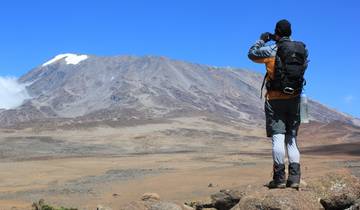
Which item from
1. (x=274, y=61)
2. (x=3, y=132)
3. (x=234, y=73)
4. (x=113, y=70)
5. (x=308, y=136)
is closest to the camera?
(x=274, y=61)

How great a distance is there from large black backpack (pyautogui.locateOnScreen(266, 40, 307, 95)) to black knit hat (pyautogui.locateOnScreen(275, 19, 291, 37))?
22 centimetres

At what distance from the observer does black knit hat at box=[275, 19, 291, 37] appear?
7328 millimetres

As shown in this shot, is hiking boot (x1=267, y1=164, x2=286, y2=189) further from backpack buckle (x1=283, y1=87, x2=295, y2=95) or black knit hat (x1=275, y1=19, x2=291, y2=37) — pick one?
black knit hat (x1=275, y1=19, x2=291, y2=37)

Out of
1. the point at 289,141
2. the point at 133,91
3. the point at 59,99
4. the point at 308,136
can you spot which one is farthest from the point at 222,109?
the point at 289,141

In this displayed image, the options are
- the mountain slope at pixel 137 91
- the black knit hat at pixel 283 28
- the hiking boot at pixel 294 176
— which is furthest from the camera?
the mountain slope at pixel 137 91

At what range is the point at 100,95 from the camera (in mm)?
124375

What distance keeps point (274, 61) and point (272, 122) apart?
2.27ft

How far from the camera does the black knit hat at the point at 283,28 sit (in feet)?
24.0

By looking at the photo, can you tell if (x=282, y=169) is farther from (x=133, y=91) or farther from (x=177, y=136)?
(x=133, y=91)

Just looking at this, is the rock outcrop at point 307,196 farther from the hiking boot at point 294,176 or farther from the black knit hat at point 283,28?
the black knit hat at point 283,28

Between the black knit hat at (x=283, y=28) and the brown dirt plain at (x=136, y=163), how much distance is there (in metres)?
2.61

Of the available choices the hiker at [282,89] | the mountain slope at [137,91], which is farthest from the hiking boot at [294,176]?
the mountain slope at [137,91]

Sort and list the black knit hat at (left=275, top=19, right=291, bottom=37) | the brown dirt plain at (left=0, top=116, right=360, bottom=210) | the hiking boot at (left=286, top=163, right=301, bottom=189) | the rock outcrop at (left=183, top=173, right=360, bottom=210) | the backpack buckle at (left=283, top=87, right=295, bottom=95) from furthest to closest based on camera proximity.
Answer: the brown dirt plain at (left=0, top=116, right=360, bottom=210) → the black knit hat at (left=275, top=19, right=291, bottom=37) → the hiking boot at (left=286, top=163, right=301, bottom=189) → the backpack buckle at (left=283, top=87, right=295, bottom=95) → the rock outcrop at (left=183, top=173, right=360, bottom=210)

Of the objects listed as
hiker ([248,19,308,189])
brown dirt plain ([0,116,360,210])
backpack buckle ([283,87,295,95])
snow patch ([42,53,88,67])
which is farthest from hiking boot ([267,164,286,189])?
snow patch ([42,53,88,67])
